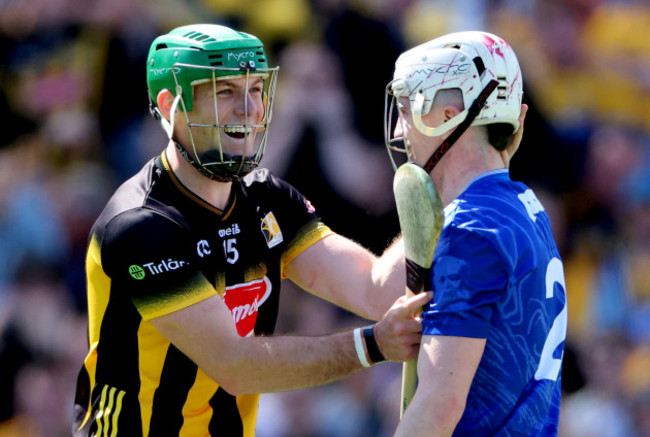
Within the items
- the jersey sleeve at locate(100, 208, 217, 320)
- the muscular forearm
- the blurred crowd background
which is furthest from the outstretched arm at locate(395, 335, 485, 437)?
the blurred crowd background

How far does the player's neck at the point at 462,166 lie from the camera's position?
3230 mm

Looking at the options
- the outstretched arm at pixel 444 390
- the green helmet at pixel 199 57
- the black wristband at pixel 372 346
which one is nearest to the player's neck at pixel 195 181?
the green helmet at pixel 199 57

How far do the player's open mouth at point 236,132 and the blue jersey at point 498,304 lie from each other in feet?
3.75

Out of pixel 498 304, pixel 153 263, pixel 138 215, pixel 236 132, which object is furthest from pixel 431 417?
pixel 236 132

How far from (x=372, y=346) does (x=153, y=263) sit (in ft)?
2.88

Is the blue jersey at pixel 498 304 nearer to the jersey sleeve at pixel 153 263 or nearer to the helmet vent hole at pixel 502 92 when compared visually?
the helmet vent hole at pixel 502 92

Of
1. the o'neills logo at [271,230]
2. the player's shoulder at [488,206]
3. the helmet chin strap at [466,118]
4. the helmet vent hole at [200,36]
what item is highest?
the helmet chin strap at [466,118]

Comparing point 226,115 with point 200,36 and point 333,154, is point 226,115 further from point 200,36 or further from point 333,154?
point 333,154

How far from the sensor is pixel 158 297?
12.2ft

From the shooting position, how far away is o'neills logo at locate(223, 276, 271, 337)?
13.3ft

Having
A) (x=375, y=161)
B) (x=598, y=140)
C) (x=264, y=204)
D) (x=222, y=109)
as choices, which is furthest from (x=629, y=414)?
(x=222, y=109)

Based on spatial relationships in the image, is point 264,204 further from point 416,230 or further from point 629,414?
point 629,414

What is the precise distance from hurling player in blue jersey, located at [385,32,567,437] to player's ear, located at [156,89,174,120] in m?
1.08

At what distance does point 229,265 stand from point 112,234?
1.65 ft
